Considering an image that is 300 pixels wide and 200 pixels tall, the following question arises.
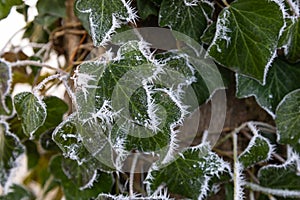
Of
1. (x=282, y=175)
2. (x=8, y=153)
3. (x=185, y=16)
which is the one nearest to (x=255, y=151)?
(x=282, y=175)

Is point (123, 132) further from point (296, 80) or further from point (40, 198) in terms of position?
point (40, 198)

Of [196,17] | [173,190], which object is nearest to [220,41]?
[196,17]

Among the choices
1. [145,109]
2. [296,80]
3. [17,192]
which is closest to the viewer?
[145,109]

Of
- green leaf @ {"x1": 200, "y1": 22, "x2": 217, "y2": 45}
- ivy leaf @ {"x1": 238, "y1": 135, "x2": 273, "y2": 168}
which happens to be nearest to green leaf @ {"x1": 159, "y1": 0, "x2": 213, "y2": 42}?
green leaf @ {"x1": 200, "y1": 22, "x2": 217, "y2": 45}

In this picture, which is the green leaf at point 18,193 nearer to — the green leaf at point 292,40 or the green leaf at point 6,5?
the green leaf at point 6,5

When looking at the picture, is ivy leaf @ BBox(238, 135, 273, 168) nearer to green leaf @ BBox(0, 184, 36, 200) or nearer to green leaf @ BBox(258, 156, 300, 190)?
green leaf @ BBox(258, 156, 300, 190)

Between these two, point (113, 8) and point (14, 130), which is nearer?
point (113, 8)
